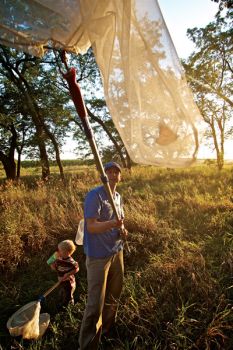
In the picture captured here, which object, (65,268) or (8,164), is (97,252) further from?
(8,164)

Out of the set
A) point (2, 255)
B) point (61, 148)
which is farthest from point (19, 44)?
point (61, 148)

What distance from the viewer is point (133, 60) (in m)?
1.27

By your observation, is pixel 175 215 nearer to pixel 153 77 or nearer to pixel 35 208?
pixel 35 208

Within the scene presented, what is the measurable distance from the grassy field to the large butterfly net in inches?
90.2

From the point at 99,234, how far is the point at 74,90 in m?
1.66

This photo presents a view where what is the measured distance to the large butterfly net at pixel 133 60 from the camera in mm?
1230

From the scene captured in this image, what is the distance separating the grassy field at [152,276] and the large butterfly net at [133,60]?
7.52 feet

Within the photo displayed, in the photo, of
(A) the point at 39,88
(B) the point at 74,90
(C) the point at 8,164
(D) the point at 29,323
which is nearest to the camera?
(B) the point at 74,90

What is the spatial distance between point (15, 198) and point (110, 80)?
7.21 m

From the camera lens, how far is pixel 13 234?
5.11 metres

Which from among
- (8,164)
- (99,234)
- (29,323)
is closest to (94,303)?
(99,234)

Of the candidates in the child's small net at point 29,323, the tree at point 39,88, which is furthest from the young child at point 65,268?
the tree at point 39,88

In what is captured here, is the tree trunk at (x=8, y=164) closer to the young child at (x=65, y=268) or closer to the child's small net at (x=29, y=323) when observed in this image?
the young child at (x=65, y=268)

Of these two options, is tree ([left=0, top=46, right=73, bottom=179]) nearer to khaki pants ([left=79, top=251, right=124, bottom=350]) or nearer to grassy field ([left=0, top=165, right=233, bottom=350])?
grassy field ([left=0, top=165, right=233, bottom=350])
